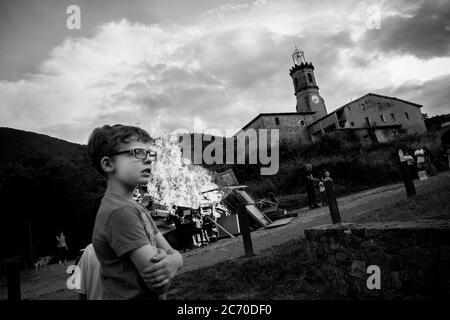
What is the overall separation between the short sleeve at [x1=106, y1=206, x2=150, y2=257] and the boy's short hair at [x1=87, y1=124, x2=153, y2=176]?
458mm

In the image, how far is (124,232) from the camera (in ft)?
4.30

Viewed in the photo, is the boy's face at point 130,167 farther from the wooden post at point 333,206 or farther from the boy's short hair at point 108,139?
A: the wooden post at point 333,206

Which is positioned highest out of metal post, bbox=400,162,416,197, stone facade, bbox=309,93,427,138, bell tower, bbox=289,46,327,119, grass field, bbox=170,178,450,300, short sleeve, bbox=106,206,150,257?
bell tower, bbox=289,46,327,119

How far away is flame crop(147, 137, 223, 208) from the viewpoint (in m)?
14.5

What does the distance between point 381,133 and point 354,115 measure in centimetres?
528

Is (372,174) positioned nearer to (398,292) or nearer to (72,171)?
(398,292)

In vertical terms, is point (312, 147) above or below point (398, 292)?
above

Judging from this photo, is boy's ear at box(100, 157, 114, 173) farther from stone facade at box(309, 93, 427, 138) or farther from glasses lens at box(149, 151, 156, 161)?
stone facade at box(309, 93, 427, 138)

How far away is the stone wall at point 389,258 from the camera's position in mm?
2809

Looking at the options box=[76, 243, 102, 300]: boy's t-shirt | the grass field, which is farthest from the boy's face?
the grass field

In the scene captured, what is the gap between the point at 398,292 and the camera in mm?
3178
